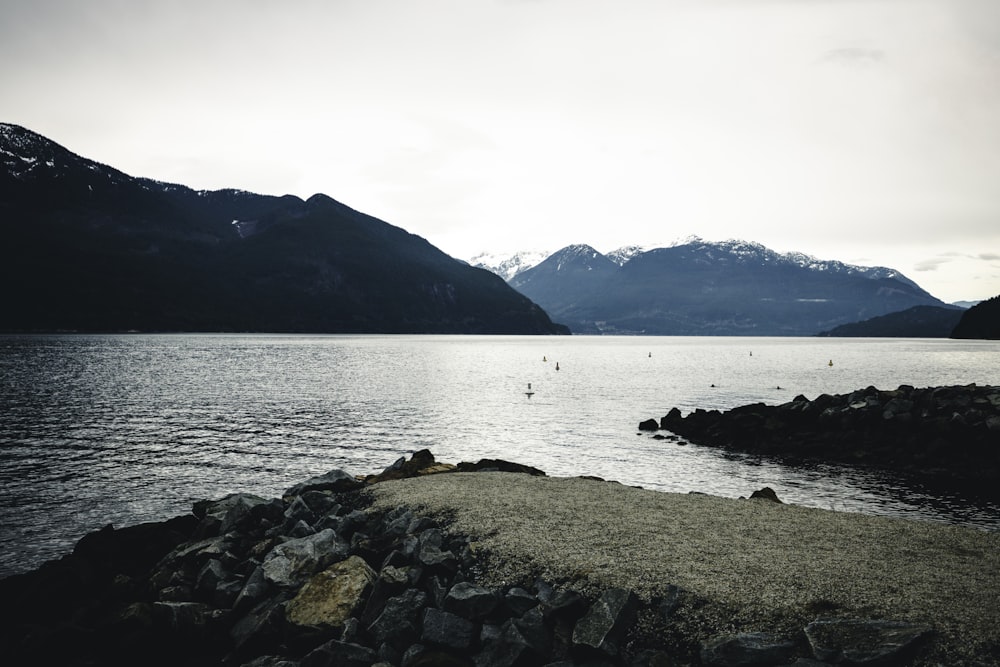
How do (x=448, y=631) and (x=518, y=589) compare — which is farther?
(x=518, y=589)

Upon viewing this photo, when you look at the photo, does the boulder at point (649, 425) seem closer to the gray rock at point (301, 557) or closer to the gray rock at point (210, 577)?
the gray rock at point (301, 557)

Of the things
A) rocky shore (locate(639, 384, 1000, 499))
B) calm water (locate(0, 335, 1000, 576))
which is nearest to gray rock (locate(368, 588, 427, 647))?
calm water (locate(0, 335, 1000, 576))

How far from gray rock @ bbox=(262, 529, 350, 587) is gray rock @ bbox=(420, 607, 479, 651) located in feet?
12.9

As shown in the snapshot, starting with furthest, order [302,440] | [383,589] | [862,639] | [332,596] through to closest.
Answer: [302,440] → [332,596] → [383,589] → [862,639]

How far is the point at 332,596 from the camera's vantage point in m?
11.8

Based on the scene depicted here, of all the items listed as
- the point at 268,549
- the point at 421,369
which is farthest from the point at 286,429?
the point at 421,369

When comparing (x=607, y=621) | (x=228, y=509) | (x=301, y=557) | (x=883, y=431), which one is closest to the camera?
(x=607, y=621)

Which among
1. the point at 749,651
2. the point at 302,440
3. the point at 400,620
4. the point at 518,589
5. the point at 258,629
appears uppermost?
the point at 749,651

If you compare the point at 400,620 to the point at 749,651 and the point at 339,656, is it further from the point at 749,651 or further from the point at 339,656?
the point at 749,651

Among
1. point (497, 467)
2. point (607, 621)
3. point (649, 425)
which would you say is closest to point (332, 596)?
→ point (607, 621)

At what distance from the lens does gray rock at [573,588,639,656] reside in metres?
9.07

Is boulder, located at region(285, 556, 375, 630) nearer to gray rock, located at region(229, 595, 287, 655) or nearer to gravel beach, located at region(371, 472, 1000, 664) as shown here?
gray rock, located at region(229, 595, 287, 655)

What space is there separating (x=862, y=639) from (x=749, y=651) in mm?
1624

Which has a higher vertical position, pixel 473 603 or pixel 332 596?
pixel 473 603
